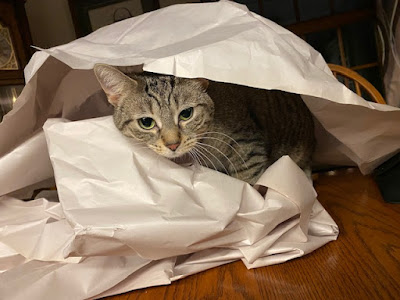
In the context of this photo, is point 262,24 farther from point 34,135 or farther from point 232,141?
point 34,135

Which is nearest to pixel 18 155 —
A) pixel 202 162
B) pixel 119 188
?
pixel 119 188

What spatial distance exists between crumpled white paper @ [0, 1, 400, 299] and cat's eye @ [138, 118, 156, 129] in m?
0.11

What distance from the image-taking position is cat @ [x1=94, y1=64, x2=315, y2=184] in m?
0.84

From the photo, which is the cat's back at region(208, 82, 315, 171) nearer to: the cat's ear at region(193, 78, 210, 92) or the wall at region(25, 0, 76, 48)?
the cat's ear at region(193, 78, 210, 92)

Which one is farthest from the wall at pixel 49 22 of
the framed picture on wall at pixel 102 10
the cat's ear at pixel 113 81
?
the cat's ear at pixel 113 81

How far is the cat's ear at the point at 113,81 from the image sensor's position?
756 mm

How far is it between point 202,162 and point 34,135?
1.50 feet

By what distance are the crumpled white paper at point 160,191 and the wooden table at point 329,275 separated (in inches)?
1.0

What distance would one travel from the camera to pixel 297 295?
1.88ft

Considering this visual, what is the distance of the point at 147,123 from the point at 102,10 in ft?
5.07

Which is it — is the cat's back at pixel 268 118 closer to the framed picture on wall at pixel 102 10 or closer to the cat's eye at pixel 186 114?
the cat's eye at pixel 186 114

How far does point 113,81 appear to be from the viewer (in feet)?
2.69

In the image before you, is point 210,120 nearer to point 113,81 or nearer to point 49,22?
point 113,81

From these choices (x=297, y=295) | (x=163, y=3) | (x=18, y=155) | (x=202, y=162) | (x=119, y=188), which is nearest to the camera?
(x=297, y=295)
